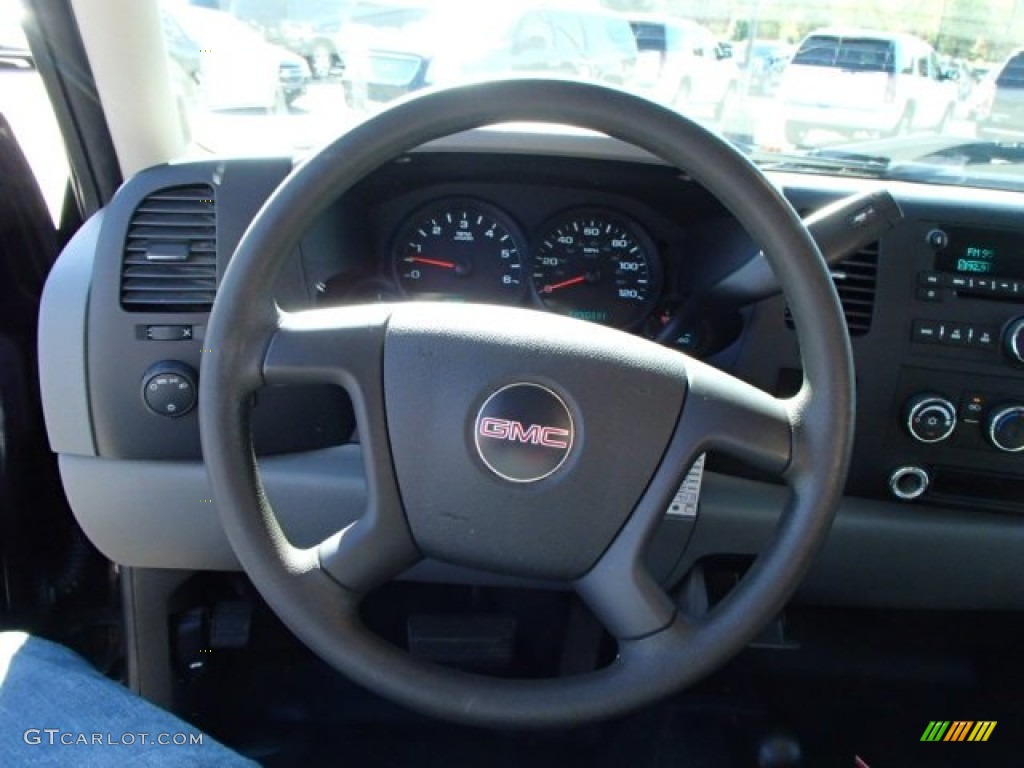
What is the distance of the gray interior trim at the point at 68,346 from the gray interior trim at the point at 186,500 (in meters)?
0.06

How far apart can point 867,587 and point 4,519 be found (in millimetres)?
1490

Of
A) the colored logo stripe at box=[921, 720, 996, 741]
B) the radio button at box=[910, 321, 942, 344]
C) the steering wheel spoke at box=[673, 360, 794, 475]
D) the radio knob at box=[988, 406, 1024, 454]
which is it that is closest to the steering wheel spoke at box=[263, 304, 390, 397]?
the steering wheel spoke at box=[673, 360, 794, 475]

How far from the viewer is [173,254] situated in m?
1.44

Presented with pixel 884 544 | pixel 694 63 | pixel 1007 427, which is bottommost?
pixel 884 544

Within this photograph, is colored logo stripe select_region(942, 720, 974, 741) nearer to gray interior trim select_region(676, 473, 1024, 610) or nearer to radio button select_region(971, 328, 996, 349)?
gray interior trim select_region(676, 473, 1024, 610)

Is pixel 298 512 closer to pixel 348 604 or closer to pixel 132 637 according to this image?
pixel 132 637

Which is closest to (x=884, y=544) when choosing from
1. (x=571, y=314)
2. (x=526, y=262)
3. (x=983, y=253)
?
(x=983, y=253)

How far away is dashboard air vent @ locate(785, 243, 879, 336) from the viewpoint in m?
1.46

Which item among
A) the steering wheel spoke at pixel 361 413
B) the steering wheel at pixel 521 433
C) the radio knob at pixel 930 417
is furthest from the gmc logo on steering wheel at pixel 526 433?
the radio knob at pixel 930 417

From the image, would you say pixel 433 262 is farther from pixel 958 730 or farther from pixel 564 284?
pixel 958 730

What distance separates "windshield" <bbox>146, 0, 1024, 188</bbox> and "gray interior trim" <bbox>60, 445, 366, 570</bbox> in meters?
0.50

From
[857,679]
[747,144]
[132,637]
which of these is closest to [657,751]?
[857,679]

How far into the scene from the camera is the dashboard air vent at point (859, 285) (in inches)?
57.6

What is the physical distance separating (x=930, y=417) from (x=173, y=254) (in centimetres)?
115
